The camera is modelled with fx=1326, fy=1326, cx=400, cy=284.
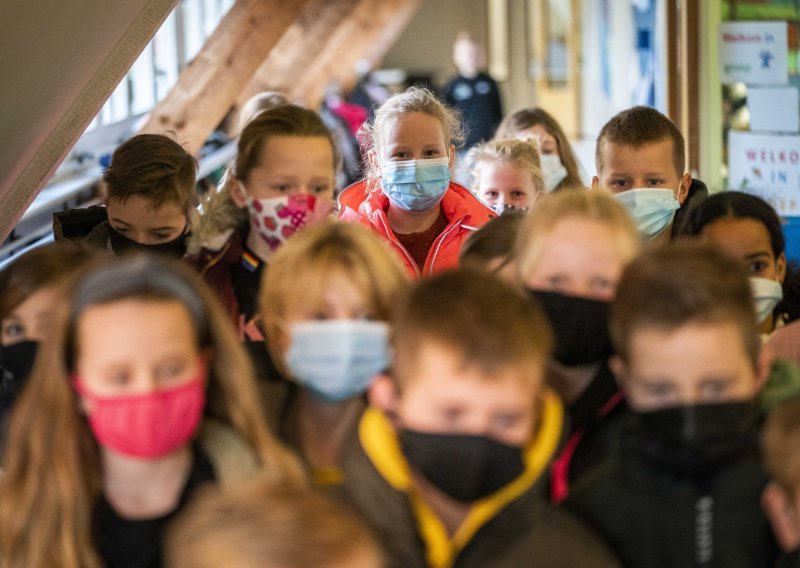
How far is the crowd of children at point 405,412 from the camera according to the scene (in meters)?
2.23

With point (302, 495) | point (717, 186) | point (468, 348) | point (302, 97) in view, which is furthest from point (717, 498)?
point (302, 97)

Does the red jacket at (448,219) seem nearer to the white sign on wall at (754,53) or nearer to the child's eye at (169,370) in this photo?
the child's eye at (169,370)

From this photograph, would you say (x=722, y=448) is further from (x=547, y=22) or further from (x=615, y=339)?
(x=547, y=22)

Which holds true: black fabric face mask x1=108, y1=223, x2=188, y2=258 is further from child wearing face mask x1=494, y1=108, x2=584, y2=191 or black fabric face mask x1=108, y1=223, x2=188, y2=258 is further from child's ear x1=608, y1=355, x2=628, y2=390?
child wearing face mask x1=494, y1=108, x2=584, y2=191

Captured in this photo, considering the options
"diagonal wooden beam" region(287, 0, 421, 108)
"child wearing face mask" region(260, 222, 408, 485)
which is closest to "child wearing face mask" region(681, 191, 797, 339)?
"child wearing face mask" region(260, 222, 408, 485)

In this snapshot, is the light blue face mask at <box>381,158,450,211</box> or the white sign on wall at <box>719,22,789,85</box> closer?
the light blue face mask at <box>381,158,450,211</box>

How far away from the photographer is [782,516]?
7.29ft

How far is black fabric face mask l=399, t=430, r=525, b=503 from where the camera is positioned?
2.17m

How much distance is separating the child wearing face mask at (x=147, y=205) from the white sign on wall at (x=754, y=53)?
3.46 metres

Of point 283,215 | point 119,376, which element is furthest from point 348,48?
point 119,376

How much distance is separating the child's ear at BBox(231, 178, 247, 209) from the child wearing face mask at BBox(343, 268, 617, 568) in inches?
54.9

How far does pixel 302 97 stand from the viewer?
11570 millimetres

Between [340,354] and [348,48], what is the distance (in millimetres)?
10361

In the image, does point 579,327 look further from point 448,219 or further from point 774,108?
point 774,108
